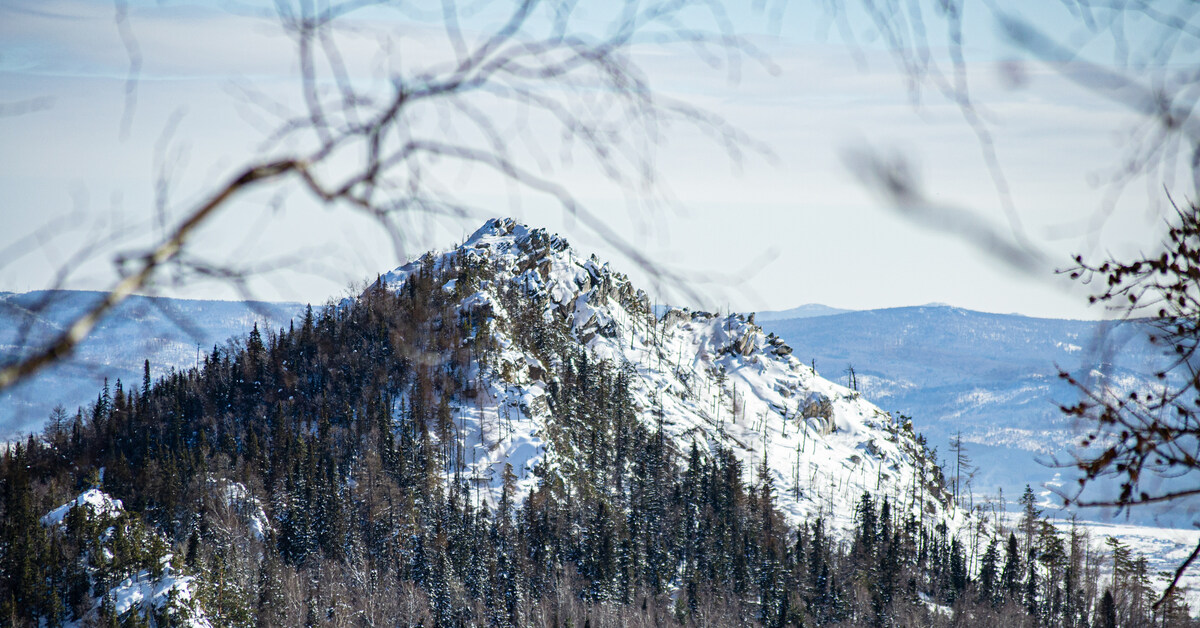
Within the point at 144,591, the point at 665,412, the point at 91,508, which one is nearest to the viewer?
the point at 144,591

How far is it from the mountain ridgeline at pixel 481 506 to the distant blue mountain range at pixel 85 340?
63.0 m

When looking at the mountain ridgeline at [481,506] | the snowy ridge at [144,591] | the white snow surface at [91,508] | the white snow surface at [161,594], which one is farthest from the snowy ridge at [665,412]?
the white snow surface at [161,594]

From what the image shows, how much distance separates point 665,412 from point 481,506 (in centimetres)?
5484

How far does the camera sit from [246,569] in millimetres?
94125

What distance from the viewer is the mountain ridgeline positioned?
82.6 m

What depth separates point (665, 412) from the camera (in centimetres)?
16788

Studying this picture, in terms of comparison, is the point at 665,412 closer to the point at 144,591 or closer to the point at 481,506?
the point at 481,506

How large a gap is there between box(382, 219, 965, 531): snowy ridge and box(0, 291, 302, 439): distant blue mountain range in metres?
125

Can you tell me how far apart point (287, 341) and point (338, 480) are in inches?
1071

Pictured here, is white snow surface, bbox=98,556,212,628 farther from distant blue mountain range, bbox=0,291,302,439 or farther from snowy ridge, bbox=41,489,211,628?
distant blue mountain range, bbox=0,291,302,439

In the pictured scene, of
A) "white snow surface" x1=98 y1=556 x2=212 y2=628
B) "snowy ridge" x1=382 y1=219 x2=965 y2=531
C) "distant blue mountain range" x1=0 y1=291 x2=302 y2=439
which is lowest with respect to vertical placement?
"white snow surface" x1=98 y1=556 x2=212 y2=628

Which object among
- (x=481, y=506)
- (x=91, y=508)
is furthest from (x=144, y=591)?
(x=481, y=506)

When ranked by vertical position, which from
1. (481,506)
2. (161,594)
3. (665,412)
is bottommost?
(161,594)

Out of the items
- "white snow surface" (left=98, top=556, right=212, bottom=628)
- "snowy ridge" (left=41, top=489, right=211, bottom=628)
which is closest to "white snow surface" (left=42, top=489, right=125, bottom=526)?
"snowy ridge" (left=41, top=489, right=211, bottom=628)
